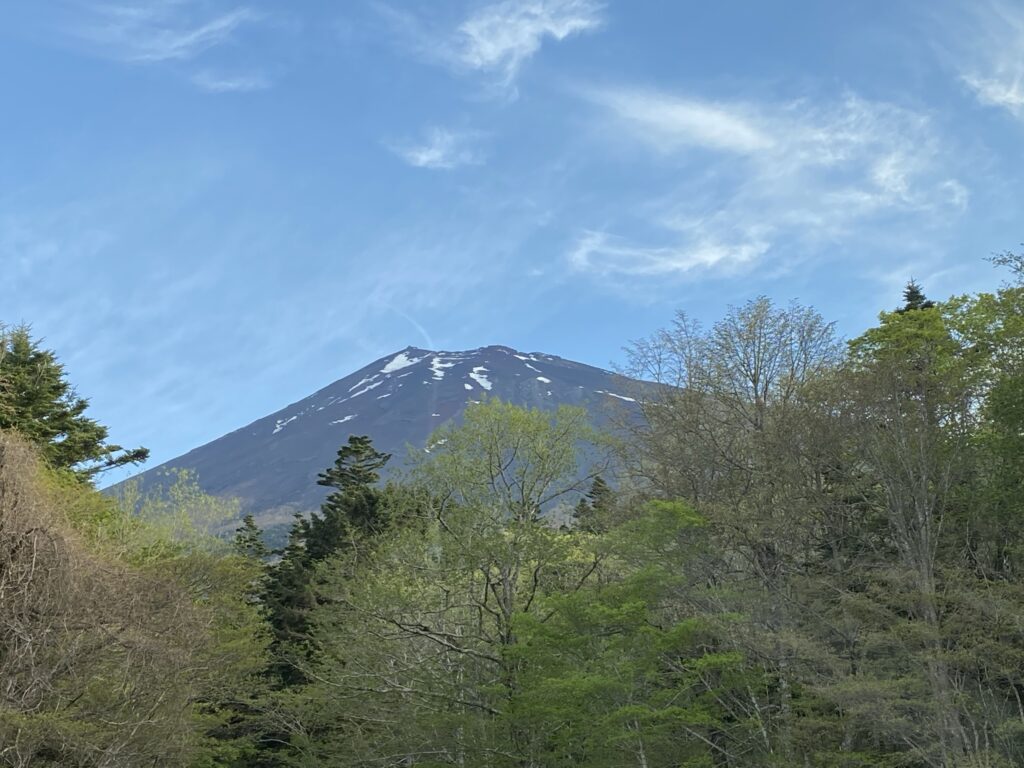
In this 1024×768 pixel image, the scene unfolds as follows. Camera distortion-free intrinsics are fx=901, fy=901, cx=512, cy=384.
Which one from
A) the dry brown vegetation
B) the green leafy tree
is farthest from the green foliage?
the green leafy tree

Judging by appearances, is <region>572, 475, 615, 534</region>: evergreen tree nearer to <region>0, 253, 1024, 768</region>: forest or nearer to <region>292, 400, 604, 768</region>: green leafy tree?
<region>0, 253, 1024, 768</region>: forest

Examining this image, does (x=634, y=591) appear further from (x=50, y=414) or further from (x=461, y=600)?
(x=50, y=414)

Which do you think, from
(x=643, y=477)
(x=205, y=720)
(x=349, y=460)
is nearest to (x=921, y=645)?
(x=643, y=477)

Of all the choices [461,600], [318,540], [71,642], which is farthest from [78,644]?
[318,540]

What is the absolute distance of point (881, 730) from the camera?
18.4m

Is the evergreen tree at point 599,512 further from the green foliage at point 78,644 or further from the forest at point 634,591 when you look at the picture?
the green foliage at point 78,644

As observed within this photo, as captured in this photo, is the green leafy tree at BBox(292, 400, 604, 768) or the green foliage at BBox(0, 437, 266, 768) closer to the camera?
the green foliage at BBox(0, 437, 266, 768)

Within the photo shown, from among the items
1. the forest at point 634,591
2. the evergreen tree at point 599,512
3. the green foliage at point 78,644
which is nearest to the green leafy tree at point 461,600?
the forest at point 634,591

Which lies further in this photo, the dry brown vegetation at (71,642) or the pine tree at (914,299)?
the pine tree at (914,299)

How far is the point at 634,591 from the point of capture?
20297 millimetres

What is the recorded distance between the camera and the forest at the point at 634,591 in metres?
17.8

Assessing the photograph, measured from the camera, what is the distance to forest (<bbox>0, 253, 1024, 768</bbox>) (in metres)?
17.8

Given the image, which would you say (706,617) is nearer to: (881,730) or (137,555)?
(881,730)

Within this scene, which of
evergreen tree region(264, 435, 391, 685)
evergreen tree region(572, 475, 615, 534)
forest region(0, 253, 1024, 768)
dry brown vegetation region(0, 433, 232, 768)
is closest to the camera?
dry brown vegetation region(0, 433, 232, 768)
